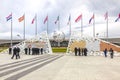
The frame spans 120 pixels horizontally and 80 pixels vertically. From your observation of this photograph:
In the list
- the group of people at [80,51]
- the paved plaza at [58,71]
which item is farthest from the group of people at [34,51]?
the paved plaza at [58,71]

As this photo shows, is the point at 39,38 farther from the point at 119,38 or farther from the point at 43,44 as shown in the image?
the point at 119,38

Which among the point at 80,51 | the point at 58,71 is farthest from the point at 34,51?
the point at 58,71

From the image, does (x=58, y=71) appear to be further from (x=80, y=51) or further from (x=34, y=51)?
(x=34, y=51)

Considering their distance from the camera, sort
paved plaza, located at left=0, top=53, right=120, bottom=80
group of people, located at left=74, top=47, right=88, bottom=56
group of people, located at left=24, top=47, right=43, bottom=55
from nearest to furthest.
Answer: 1. paved plaza, located at left=0, top=53, right=120, bottom=80
2. group of people, located at left=74, top=47, right=88, bottom=56
3. group of people, located at left=24, top=47, right=43, bottom=55

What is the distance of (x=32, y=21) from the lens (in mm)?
77000

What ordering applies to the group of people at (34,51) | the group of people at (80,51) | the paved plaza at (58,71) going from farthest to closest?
the group of people at (34,51) → the group of people at (80,51) → the paved plaza at (58,71)

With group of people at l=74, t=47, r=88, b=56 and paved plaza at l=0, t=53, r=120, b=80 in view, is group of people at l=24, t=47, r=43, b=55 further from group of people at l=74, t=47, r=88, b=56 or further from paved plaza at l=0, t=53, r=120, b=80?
paved plaza at l=0, t=53, r=120, b=80

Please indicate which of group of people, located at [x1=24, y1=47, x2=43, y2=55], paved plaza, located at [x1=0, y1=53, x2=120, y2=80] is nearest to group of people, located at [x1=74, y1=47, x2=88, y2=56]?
group of people, located at [x1=24, y1=47, x2=43, y2=55]

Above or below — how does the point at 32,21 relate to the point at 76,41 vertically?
above

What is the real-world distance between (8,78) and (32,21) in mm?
62083

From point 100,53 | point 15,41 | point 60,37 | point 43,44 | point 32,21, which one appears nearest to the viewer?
point 100,53

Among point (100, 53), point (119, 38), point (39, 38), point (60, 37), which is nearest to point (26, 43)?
point (39, 38)

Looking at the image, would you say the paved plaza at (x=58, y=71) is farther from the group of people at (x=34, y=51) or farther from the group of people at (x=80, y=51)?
the group of people at (x=34, y=51)

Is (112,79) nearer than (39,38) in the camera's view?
Yes
